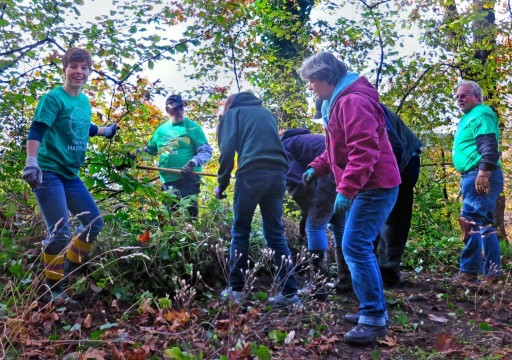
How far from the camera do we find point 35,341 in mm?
2762

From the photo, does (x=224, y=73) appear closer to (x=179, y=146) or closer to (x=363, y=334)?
(x=179, y=146)

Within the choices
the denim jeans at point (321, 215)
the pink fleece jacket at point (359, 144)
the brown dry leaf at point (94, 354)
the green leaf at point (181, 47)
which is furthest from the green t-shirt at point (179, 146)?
the brown dry leaf at point (94, 354)

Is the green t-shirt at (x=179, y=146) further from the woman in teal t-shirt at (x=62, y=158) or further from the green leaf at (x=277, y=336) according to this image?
the green leaf at (x=277, y=336)

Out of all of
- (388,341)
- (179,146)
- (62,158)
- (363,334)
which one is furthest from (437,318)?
(179,146)

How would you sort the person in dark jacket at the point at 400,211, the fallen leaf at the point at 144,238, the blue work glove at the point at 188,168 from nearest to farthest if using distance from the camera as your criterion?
the fallen leaf at the point at 144,238 → the person in dark jacket at the point at 400,211 → the blue work glove at the point at 188,168

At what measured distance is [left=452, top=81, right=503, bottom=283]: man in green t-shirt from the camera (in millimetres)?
4879

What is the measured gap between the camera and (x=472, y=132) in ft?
16.6

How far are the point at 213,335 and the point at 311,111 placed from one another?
7005 millimetres

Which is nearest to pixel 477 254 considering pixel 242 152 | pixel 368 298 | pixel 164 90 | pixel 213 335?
pixel 368 298

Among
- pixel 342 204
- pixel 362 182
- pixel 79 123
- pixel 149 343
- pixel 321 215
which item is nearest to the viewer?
pixel 149 343

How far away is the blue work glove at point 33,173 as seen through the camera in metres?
3.22

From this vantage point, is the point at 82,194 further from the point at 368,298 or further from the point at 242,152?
the point at 368,298

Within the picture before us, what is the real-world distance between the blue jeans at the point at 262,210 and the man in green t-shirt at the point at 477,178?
7.57ft

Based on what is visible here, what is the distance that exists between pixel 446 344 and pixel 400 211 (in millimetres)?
1908
